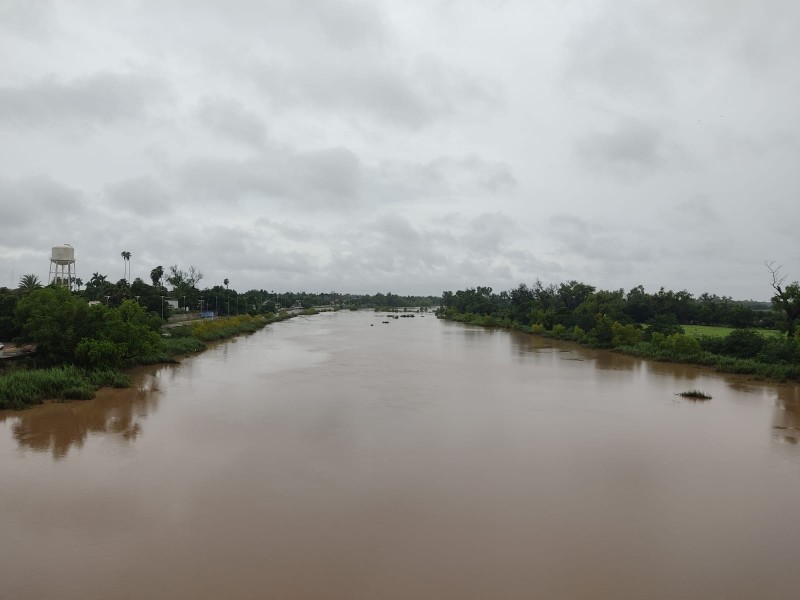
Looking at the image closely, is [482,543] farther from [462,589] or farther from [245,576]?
[245,576]

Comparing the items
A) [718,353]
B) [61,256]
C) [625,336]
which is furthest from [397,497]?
[61,256]

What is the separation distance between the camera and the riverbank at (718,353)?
19.0m

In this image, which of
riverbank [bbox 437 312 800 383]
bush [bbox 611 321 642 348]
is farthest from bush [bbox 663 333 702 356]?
bush [bbox 611 321 642 348]

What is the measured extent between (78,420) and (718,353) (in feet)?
80.6

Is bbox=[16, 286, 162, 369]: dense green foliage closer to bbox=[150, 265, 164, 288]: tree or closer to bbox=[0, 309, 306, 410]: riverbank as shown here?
bbox=[0, 309, 306, 410]: riverbank

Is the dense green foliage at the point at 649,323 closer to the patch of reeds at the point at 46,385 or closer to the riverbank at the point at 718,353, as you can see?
the riverbank at the point at 718,353

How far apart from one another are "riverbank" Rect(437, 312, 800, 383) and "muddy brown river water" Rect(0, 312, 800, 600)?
16.6 ft

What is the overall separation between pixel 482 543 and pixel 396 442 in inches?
167

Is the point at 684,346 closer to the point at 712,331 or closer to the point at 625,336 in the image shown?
the point at 625,336

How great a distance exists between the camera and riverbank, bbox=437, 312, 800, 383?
62.3 ft

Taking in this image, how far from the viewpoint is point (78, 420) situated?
449 inches

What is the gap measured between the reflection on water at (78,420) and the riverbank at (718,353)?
20.9 metres

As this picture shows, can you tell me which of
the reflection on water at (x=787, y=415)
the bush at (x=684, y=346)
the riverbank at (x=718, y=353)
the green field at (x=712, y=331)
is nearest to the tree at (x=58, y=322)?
the reflection on water at (x=787, y=415)

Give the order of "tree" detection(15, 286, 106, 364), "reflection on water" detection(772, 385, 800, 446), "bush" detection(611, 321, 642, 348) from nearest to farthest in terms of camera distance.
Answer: "reflection on water" detection(772, 385, 800, 446) → "tree" detection(15, 286, 106, 364) → "bush" detection(611, 321, 642, 348)
